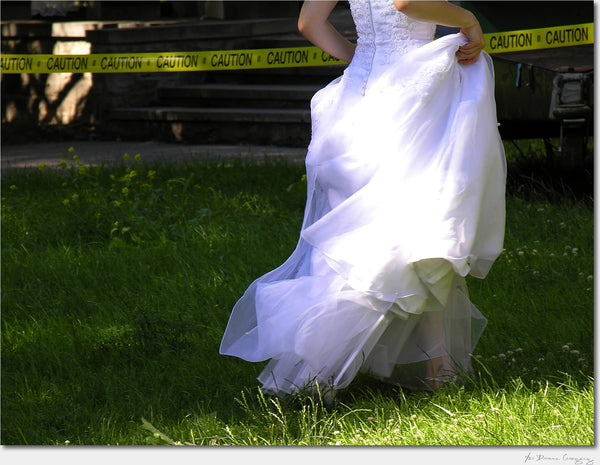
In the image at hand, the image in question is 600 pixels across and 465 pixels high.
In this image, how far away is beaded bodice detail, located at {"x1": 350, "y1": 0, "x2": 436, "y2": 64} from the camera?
3146 millimetres

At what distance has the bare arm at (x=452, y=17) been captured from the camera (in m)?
3.02

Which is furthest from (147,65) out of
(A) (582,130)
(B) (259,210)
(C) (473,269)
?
(C) (473,269)

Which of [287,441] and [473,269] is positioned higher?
[473,269]

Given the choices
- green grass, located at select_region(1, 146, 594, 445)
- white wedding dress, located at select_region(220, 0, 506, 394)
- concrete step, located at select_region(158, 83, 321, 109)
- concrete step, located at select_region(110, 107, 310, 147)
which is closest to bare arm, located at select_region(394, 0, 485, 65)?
white wedding dress, located at select_region(220, 0, 506, 394)

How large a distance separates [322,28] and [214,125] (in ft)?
20.5

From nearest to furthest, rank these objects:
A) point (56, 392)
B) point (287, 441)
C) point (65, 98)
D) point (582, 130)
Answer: point (287, 441)
point (56, 392)
point (582, 130)
point (65, 98)

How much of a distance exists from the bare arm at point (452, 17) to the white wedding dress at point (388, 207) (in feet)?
0.14

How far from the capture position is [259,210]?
20.2ft

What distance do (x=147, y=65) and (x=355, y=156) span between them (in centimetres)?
490

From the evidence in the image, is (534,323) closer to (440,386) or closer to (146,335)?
(440,386)

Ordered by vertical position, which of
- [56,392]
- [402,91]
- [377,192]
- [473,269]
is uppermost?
[402,91]

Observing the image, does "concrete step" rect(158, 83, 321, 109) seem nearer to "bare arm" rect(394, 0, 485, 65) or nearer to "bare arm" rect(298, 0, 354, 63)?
"bare arm" rect(298, 0, 354, 63)

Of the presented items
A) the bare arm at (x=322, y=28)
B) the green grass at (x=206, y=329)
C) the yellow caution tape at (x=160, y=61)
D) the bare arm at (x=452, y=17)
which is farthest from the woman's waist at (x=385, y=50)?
the yellow caution tape at (x=160, y=61)

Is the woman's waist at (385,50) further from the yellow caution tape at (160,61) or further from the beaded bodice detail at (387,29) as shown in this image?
the yellow caution tape at (160,61)
